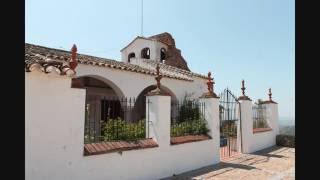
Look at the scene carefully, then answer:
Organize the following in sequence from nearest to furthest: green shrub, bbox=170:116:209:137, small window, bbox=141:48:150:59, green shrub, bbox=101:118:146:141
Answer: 1. green shrub, bbox=101:118:146:141
2. green shrub, bbox=170:116:209:137
3. small window, bbox=141:48:150:59

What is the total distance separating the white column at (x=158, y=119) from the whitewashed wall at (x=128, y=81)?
3950mm

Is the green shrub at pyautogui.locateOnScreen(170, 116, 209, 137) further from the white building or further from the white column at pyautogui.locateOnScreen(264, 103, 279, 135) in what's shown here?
the white column at pyautogui.locateOnScreen(264, 103, 279, 135)

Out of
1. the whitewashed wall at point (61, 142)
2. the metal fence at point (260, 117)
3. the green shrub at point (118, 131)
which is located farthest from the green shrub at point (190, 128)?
the metal fence at point (260, 117)

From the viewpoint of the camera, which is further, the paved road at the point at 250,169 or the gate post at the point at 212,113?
the gate post at the point at 212,113

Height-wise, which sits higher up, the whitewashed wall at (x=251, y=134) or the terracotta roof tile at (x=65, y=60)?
the terracotta roof tile at (x=65, y=60)

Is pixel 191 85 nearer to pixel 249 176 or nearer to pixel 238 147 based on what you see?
pixel 238 147

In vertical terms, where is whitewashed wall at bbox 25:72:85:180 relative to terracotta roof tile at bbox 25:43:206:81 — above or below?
below

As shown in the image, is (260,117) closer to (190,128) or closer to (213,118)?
(213,118)

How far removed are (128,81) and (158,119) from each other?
16.8ft

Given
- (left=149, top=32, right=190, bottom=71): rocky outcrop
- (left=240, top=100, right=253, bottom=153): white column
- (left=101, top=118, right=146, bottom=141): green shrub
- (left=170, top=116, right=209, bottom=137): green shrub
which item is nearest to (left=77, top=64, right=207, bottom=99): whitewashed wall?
(left=170, top=116, right=209, bottom=137): green shrub

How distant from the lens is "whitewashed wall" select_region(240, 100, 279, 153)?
13.4m

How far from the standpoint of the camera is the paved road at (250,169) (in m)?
8.82

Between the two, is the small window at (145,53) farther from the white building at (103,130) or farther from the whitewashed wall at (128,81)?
the white building at (103,130)
